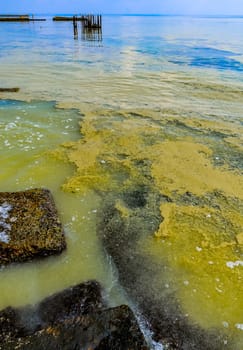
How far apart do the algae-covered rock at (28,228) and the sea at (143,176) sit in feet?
0.43

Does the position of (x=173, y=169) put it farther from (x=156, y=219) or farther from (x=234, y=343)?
(x=234, y=343)

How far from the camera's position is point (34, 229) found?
2.98m

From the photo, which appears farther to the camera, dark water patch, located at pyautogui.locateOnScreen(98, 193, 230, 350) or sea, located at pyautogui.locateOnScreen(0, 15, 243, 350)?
sea, located at pyautogui.locateOnScreen(0, 15, 243, 350)

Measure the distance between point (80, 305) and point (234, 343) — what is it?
4.45 feet

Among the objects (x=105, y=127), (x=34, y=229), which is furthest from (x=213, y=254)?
(x=105, y=127)

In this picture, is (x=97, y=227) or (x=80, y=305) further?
(x=97, y=227)

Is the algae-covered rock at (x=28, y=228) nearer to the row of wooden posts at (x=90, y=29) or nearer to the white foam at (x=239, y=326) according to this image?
the white foam at (x=239, y=326)

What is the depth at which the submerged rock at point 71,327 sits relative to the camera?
182 cm

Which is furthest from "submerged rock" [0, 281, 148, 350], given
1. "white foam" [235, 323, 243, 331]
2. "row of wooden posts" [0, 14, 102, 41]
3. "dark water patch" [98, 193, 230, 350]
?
"row of wooden posts" [0, 14, 102, 41]

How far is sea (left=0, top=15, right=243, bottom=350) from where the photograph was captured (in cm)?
269

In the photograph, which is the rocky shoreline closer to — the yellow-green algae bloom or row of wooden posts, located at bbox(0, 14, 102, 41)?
the yellow-green algae bloom

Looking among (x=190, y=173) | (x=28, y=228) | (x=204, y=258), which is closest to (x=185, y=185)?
(x=190, y=173)

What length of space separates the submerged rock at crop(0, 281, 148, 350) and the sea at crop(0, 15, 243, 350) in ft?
0.62

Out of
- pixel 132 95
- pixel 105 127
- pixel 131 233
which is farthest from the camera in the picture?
pixel 132 95
